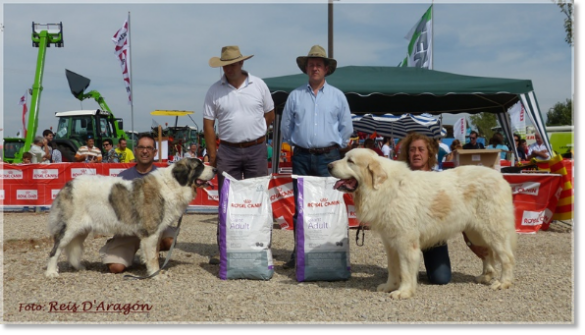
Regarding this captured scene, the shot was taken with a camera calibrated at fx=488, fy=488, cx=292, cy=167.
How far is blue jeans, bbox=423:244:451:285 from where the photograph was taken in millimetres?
4770

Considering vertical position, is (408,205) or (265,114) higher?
(265,114)

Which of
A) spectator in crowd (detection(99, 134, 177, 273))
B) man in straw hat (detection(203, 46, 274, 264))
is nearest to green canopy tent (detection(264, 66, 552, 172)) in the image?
man in straw hat (detection(203, 46, 274, 264))

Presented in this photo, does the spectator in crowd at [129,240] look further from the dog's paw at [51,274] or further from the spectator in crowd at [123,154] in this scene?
the spectator in crowd at [123,154]

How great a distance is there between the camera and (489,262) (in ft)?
15.8

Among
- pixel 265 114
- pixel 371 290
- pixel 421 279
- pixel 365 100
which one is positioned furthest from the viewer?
pixel 365 100

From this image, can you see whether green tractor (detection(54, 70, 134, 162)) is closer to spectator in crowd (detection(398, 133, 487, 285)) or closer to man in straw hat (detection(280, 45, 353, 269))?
man in straw hat (detection(280, 45, 353, 269))

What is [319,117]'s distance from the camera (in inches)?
204

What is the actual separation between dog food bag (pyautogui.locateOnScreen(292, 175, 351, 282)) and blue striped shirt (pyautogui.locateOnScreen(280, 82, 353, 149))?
1.70 ft

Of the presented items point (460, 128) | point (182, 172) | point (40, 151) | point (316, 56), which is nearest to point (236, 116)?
point (182, 172)

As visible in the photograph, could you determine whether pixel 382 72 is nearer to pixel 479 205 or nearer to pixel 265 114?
pixel 265 114

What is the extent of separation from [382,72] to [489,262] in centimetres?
675

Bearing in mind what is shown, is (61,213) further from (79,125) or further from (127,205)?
(79,125)

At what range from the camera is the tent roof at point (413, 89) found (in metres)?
Result: 9.26

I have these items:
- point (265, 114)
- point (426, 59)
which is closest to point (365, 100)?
point (426, 59)
